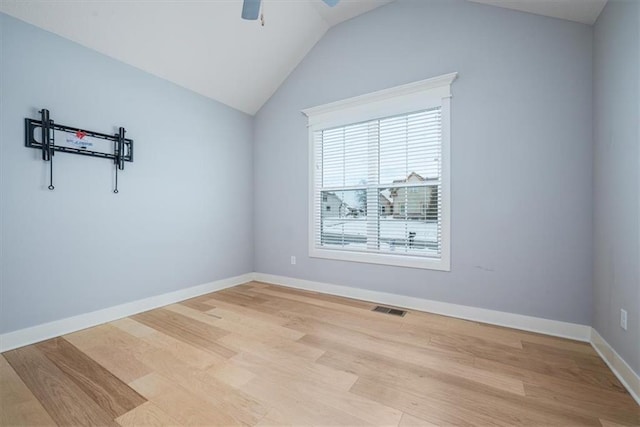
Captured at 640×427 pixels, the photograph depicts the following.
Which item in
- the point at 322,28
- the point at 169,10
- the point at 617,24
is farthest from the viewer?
the point at 322,28

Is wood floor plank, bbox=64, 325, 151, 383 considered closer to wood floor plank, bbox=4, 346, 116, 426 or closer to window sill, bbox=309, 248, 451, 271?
wood floor plank, bbox=4, 346, 116, 426

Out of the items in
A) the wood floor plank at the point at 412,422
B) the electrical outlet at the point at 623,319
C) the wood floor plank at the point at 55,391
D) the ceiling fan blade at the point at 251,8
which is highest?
the ceiling fan blade at the point at 251,8

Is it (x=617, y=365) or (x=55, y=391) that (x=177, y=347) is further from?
(x=617, y=365)

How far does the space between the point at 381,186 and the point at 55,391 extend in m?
3.11

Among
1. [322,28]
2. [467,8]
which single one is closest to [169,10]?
[322,28]

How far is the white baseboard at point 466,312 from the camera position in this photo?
2.23 m

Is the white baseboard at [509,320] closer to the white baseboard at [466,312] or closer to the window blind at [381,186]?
the white baseboard at [466,312]

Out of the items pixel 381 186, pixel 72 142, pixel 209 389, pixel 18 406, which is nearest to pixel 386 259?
pixel 381 186

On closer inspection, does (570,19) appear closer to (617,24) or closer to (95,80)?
(617,24)

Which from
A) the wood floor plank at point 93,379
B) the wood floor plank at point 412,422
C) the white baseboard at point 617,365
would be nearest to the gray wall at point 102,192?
the wood floor plank at point 93,379

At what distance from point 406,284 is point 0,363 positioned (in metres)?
3.36

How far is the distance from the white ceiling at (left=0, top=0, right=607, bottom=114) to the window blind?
1123 millimetres

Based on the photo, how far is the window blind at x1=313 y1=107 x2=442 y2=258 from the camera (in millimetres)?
2865

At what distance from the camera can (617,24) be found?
1.78 metres
